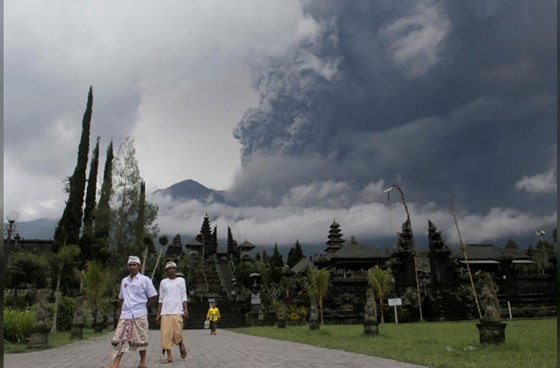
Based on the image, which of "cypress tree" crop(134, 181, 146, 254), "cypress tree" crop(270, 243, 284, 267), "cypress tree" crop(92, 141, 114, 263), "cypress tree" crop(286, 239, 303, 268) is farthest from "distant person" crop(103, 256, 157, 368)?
"cypress tree" crop(286, 239, 303, 268)

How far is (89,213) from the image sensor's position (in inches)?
1566

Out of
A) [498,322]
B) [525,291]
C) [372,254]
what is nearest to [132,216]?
[372,254]

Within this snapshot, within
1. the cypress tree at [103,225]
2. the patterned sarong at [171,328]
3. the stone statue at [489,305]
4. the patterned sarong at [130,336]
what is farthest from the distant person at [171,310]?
the cypress tree at [103,225]

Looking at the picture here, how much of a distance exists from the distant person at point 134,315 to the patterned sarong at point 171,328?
1.14 metres

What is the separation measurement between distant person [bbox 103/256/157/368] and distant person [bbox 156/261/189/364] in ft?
3.70

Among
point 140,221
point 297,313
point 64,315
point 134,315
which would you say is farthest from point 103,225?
point 134,315

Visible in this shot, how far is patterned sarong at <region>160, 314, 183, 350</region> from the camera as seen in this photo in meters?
8.66

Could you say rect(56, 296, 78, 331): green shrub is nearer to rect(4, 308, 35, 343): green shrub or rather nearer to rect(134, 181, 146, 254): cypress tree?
rect(4, 308, 35, 343): green shrub

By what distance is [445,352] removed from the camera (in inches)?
372

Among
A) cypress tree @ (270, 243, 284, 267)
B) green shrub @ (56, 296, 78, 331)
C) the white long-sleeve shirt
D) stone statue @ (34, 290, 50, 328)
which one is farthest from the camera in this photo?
cypress tree @ (270, 243, 284, 267)

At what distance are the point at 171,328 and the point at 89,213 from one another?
3400 centimetres

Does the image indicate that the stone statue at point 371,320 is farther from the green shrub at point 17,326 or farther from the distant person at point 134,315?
the green shrub at point 17,326

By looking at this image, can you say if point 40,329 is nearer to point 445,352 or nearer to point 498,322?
point 445,352

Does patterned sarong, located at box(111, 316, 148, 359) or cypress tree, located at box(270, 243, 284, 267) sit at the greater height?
cypress tree, located at box(270, 243, 284, 267)
